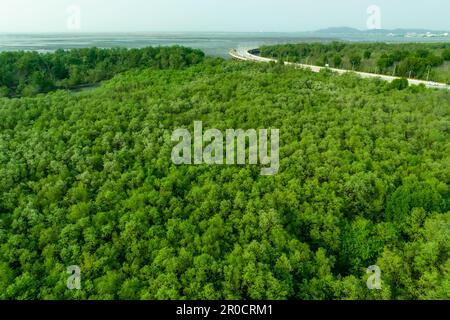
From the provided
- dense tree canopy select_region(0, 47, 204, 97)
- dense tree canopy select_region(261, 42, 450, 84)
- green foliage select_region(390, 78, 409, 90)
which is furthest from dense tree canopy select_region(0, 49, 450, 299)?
dense tree canopy select_region(261, 42, 450, 84)

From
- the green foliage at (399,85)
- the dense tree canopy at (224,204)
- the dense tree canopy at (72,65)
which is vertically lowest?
the dense tree canopy at (224,204)

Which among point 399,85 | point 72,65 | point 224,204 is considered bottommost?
point 224,204

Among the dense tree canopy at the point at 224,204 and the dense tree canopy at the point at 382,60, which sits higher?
the dense tree canopy at the point at 382,60

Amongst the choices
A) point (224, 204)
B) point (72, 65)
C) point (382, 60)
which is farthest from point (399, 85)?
point (72, 65)

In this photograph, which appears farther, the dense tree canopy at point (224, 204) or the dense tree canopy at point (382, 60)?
the dense tree canopy at point (382, 60)

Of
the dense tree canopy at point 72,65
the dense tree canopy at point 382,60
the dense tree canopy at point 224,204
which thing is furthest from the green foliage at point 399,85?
the dense tree canopy at point 72,65

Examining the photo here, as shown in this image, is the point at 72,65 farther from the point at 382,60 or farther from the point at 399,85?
the point at 382,60

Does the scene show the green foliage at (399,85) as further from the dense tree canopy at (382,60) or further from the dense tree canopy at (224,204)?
the dense tree canopy at (382,60)
